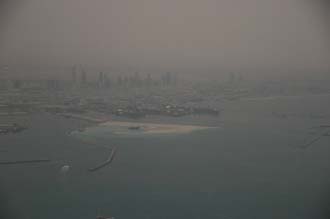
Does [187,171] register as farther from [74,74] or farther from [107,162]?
[74,74]

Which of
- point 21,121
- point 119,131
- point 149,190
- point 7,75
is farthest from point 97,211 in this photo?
point 7,75

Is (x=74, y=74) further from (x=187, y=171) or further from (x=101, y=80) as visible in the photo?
(x=187, y=171)

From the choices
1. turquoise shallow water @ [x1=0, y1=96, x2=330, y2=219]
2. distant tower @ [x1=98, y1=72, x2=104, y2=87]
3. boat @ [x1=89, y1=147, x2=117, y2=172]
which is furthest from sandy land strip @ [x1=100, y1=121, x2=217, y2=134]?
distant tower @ [x1=98, y1=72, x2=104, y2=87]

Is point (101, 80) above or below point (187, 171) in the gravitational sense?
above

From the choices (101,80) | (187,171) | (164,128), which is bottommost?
(187,171)

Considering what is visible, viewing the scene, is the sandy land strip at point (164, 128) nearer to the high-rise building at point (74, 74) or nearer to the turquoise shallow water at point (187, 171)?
the turquoise shallow water at point (187, 171)

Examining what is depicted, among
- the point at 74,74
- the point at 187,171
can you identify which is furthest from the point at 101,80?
the point at 187,171

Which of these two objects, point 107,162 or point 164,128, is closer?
point 107,162

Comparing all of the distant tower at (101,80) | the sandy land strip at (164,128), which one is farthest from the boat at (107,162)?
the distant tower at (101,80)

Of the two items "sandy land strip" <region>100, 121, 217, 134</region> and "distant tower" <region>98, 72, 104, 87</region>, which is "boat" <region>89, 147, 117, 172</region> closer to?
"sandy land strip" <region>100, 121, 217, 134</region>
